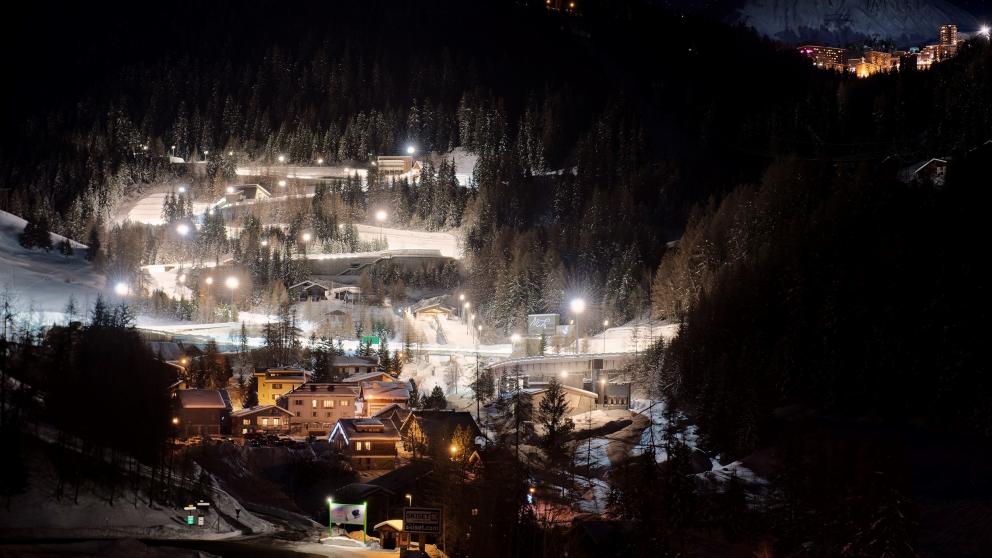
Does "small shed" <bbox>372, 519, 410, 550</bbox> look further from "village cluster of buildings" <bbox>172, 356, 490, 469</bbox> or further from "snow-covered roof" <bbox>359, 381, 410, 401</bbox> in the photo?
"snow-covered roof" <bbox>359, 381, 410, 401</bbox>

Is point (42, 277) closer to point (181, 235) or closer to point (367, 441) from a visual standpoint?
point (181, 235)

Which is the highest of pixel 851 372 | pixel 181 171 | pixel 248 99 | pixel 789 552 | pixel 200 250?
pixel 248 99

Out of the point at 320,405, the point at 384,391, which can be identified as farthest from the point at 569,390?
the point at 320,405

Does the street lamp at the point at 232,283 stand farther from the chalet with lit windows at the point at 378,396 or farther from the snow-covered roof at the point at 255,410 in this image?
the snow-covered roof at the point at 255,410

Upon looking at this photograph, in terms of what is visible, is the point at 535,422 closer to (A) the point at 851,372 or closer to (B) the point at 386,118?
(A) the point at 851,372

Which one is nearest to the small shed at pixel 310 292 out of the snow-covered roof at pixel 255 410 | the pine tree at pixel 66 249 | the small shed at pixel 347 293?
the small shed at pixel 347 293

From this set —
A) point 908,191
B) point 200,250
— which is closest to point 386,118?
point 200,250
